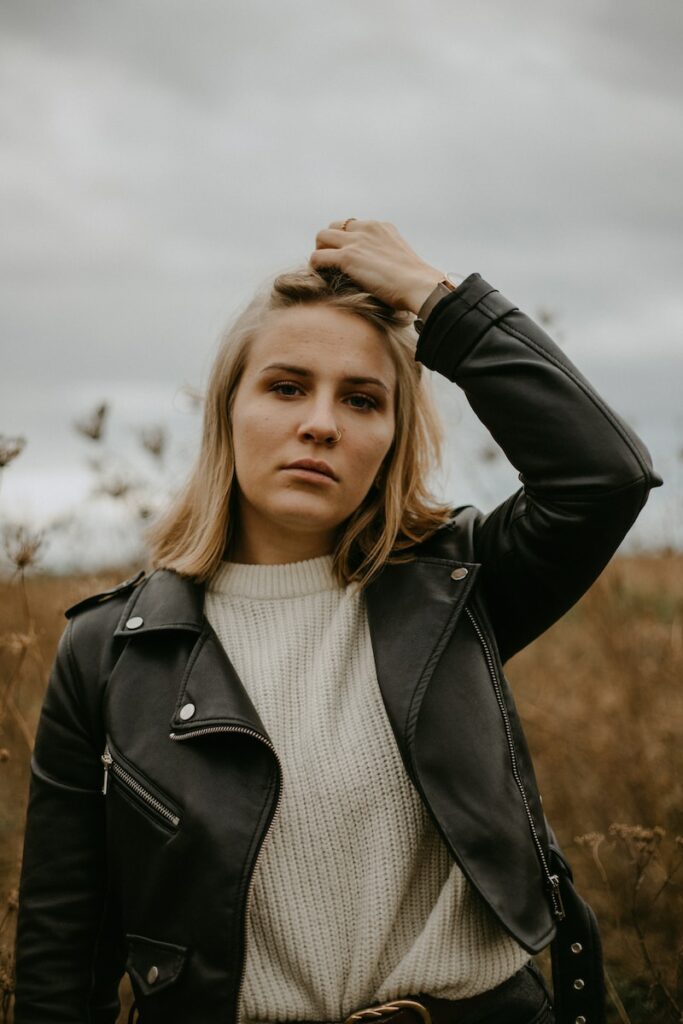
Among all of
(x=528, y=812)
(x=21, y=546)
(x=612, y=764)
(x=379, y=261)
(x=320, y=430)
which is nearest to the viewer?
(x=528, y=812)

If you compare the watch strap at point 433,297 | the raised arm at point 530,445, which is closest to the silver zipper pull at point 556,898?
the raised arm at point 530,445

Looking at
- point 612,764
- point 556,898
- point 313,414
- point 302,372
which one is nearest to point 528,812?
point 556,898

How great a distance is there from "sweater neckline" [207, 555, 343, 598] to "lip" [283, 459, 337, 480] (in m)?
0.30

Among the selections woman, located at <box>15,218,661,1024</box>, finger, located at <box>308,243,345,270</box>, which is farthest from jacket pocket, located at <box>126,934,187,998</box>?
finger, located at <box>308,243,345,270</box>

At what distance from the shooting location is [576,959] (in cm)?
193

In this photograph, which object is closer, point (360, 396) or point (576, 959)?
point (576, 959)

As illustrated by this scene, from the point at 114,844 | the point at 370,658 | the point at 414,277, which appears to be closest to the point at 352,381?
the point at 414,277

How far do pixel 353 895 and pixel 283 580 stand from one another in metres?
0.79

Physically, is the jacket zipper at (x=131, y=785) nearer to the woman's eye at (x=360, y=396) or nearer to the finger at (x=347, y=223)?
the woman's eye at (x=360, y=396)

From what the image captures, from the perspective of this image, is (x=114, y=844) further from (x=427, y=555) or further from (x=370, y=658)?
(x=427, y=555)

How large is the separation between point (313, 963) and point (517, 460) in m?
1.23

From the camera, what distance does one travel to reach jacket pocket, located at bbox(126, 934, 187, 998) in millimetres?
1706

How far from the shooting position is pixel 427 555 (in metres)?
2.09

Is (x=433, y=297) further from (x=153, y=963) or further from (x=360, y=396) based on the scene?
(x=153, y=963)
